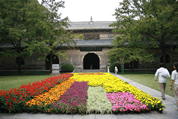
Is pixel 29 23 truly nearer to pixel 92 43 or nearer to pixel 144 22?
pixel 92 43

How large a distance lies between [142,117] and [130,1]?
19.3m

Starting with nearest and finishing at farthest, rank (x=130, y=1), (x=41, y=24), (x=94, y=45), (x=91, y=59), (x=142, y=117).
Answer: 1. (x=142, y=117)
2. (x=41, y=24)
3. (x=130, y=1)
4. (x=94, y=45)
5. (x=91, y=59)

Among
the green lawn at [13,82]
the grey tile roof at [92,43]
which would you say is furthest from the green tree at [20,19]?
the grey tile roof at [92,43]

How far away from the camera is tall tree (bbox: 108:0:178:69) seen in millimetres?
15142

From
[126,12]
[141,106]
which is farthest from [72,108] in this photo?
[126,12]

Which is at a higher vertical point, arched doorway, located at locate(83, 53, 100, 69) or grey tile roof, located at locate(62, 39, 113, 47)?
grey tile roof, located at locate(62, 39, 113, 47)

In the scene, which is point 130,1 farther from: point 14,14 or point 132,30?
point 14,14

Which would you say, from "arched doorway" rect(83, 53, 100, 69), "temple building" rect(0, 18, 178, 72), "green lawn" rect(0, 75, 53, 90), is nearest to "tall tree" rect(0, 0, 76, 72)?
"green lawn" rect(0, 75, 53, 90)

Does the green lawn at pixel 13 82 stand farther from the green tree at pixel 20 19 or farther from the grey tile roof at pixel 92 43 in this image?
the grey tile roof at pixel 92 43

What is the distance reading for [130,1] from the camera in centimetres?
1872

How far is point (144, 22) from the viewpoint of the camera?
621 inches

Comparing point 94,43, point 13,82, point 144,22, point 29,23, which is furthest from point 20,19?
point 144,22

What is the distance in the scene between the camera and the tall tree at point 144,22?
15142 mm

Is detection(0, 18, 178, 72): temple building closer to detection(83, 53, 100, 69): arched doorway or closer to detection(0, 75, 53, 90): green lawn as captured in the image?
detection(83, 53, 100, 69): arched doorway
